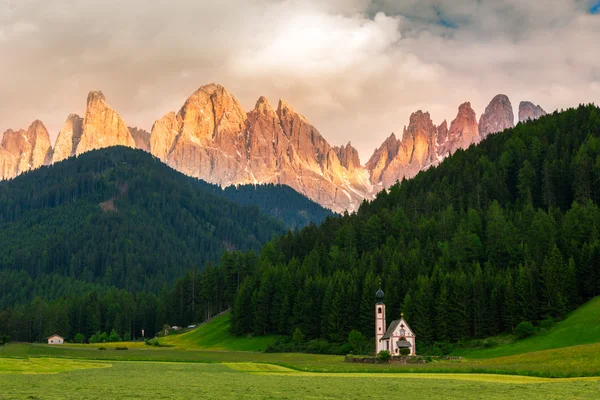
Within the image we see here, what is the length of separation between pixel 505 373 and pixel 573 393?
2222cm

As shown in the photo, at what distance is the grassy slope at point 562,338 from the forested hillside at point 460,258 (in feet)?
20.8

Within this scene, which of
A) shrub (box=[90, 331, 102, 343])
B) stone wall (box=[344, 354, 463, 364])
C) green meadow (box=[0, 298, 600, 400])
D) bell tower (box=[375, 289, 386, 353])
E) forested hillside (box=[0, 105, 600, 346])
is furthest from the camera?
shrub (box=[90, 331, 102, 343])

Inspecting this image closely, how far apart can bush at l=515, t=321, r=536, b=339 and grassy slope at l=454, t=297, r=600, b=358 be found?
6.55ft

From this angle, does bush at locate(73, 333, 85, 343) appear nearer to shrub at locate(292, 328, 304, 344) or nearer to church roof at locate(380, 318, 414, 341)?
shrub at locate(292, 328, 304, 344)

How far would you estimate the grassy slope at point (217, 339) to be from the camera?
464 ft

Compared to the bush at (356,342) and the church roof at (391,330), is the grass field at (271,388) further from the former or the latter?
the bush at (356,342)

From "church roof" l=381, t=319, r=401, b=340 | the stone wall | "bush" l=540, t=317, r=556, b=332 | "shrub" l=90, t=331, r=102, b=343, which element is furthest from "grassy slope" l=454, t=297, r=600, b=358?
"shrub" l=90, t=331, r=102, b=343

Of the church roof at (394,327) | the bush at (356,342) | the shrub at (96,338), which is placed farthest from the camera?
the shrub at (96,338)

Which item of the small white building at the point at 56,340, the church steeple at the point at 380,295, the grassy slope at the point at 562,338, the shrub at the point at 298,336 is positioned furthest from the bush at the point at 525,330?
the small white building at the point at 56,340

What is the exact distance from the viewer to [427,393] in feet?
152

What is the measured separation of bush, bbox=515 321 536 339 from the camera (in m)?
106

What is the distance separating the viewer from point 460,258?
449 feet

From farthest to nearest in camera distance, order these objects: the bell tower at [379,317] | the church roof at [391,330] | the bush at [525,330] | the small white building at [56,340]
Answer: the small white building at [56,340], the bell tower at [379,317], the church roof at [391,330], the bush at [525,330]

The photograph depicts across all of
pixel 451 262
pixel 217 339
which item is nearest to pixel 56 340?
pixel 217 339
